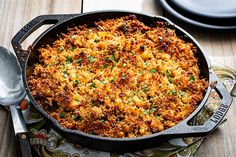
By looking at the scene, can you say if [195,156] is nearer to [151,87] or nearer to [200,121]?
[200,121]

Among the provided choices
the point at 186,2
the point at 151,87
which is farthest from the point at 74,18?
the point at 186,2

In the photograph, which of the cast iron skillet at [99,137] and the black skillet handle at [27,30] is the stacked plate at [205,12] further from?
the black skillet handle at [27,30]

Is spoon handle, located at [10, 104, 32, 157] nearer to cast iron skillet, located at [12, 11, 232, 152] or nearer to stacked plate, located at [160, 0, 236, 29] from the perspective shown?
cast iron skillet, located at [12, 11, 232, 152]

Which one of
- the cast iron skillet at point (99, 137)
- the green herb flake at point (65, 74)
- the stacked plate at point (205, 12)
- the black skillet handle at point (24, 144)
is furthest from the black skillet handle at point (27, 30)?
the stacked plate at point (205, 12)

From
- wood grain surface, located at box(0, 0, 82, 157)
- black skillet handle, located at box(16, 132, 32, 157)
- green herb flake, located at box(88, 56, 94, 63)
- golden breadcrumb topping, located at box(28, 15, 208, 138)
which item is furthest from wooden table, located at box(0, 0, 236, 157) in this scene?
green herb flake, located at box(88, 56, 94, 63)

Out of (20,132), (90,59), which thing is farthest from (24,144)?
(90,59)

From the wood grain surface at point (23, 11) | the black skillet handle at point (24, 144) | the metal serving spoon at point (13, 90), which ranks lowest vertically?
the black skillet handle at point (24, 144)

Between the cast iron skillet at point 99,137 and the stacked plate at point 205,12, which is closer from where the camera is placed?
the cast iron skillet at point 99,137
